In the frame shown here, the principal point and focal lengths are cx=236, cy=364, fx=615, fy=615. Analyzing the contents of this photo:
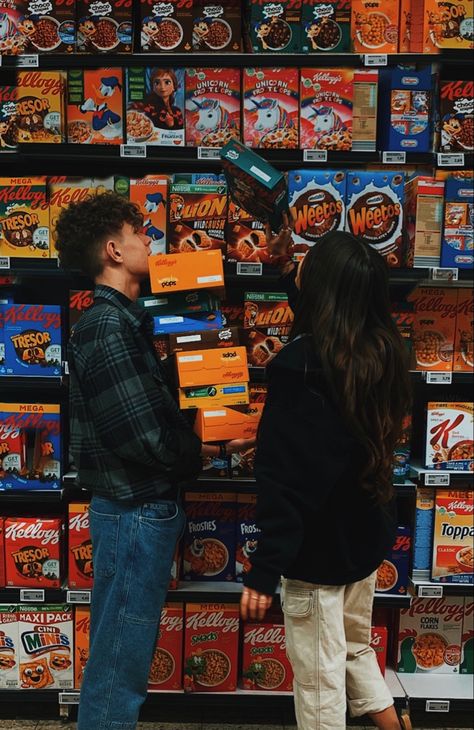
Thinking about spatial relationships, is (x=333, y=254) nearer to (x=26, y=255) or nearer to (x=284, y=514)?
(x=284, y=514)

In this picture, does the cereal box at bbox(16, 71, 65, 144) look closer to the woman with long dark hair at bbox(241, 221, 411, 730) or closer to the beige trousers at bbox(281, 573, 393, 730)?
the woman with long dark hair at bbox(241, 221, 411, 730)

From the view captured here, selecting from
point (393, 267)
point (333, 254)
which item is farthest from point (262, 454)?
point (393, 267)

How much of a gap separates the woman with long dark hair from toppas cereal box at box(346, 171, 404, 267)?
895 mm

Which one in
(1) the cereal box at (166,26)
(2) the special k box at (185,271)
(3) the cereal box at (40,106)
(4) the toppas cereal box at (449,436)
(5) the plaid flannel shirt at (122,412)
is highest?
(1) the cereal box at (166,26)

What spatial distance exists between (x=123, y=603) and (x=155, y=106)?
75.0 inches

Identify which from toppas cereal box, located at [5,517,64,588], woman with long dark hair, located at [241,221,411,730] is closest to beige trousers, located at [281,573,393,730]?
woman with long dark hair, located at [241,221,411,730]

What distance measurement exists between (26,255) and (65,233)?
75cm

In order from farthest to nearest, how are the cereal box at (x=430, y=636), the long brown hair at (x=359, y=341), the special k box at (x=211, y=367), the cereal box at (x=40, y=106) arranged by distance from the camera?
the cereal box at (x=430, y=636) < the cereal box at (x=40, y=106) < the special k box at (x=211, y=367) < the long brown hair at (x=359, y=341)

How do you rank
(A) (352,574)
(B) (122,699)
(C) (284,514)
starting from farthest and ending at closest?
(B) (122,699)
(A) (352,574)
(C) (284,514)

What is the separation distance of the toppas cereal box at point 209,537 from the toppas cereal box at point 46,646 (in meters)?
0.55

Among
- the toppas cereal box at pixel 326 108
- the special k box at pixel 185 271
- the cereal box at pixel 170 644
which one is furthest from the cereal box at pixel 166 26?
the cereal box at pixel 170 644

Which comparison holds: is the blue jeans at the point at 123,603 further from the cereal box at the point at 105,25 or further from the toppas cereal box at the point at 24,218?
the cereal box at the point at 105,25

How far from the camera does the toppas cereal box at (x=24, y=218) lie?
2.49 m

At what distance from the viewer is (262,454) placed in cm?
159
